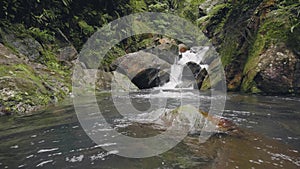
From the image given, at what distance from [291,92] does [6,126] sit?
7.68m

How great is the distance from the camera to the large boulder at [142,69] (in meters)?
11.7

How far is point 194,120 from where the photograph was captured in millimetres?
3934

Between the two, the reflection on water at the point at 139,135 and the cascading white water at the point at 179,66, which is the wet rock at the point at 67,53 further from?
the reflection on water at the point at 139,135

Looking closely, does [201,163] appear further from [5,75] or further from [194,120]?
[5,75]

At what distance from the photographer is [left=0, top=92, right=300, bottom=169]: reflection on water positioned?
96.7 inches

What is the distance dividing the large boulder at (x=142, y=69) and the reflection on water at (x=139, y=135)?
7.22 meters

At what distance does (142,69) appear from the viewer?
11953 millimetres

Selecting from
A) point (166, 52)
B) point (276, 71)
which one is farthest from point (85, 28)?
point (276, 71)

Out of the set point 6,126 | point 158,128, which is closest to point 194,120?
point 158,128

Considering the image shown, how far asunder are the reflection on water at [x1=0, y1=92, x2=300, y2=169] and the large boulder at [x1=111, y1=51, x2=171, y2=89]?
7220mm

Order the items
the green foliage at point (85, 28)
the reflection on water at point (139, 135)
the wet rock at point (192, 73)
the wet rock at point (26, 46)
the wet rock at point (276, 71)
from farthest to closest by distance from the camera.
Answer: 1. the wet rock at point (192, 73)
2. the green foliage at point (85, 28)
3. the wet rock at point (26, 46)
4. the wet rock at point (276, 71)
5. the reflection on water at point (139, 135)

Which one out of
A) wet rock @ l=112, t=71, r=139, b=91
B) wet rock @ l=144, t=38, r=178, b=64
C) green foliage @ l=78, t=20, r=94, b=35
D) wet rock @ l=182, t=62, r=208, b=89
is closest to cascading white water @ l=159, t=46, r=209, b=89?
wet rock @ l=182, t=62, r=208, b=89

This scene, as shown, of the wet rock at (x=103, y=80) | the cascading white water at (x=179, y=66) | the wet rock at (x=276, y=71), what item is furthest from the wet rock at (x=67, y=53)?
the wet rock at (x=276, y=71)

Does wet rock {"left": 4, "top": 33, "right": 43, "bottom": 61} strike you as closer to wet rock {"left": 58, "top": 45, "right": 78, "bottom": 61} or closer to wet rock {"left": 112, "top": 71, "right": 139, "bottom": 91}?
wet rock {"left": 58, "top": 45, "right": 78, "bottom": 61}
